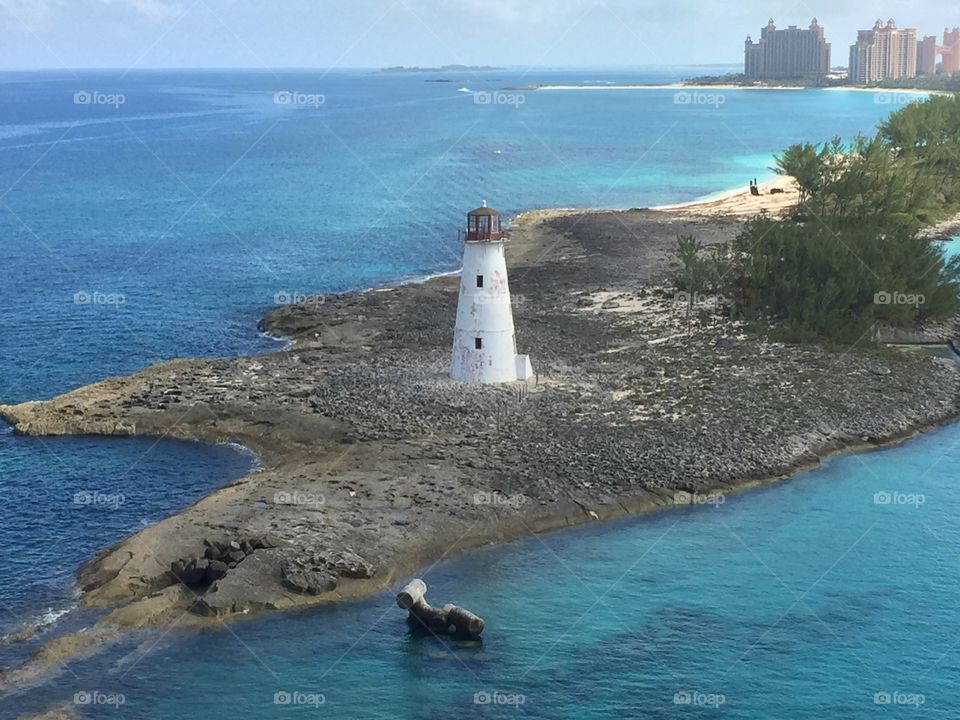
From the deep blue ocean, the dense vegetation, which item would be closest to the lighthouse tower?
the deep blue ocean

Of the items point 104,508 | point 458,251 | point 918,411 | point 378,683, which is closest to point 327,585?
point 378,683

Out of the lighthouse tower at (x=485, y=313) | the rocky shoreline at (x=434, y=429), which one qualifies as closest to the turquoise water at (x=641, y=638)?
the rocky shoreline at (x=434, y=429)

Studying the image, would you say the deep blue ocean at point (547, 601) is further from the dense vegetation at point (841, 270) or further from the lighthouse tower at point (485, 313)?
the dense vegetation at point (841, 270)

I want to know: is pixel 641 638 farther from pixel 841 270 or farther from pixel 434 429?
pixel 841 270

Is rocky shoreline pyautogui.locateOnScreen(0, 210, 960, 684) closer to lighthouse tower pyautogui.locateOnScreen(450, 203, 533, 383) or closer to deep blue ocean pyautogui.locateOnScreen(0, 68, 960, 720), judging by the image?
lighthouse tower pyautogui.locateOnScreen(450, 203, 533, 383)

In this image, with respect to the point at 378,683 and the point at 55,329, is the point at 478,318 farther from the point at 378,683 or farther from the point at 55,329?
the point at 55,329

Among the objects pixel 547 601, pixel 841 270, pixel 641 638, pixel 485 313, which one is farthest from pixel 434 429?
pixel 841 270
